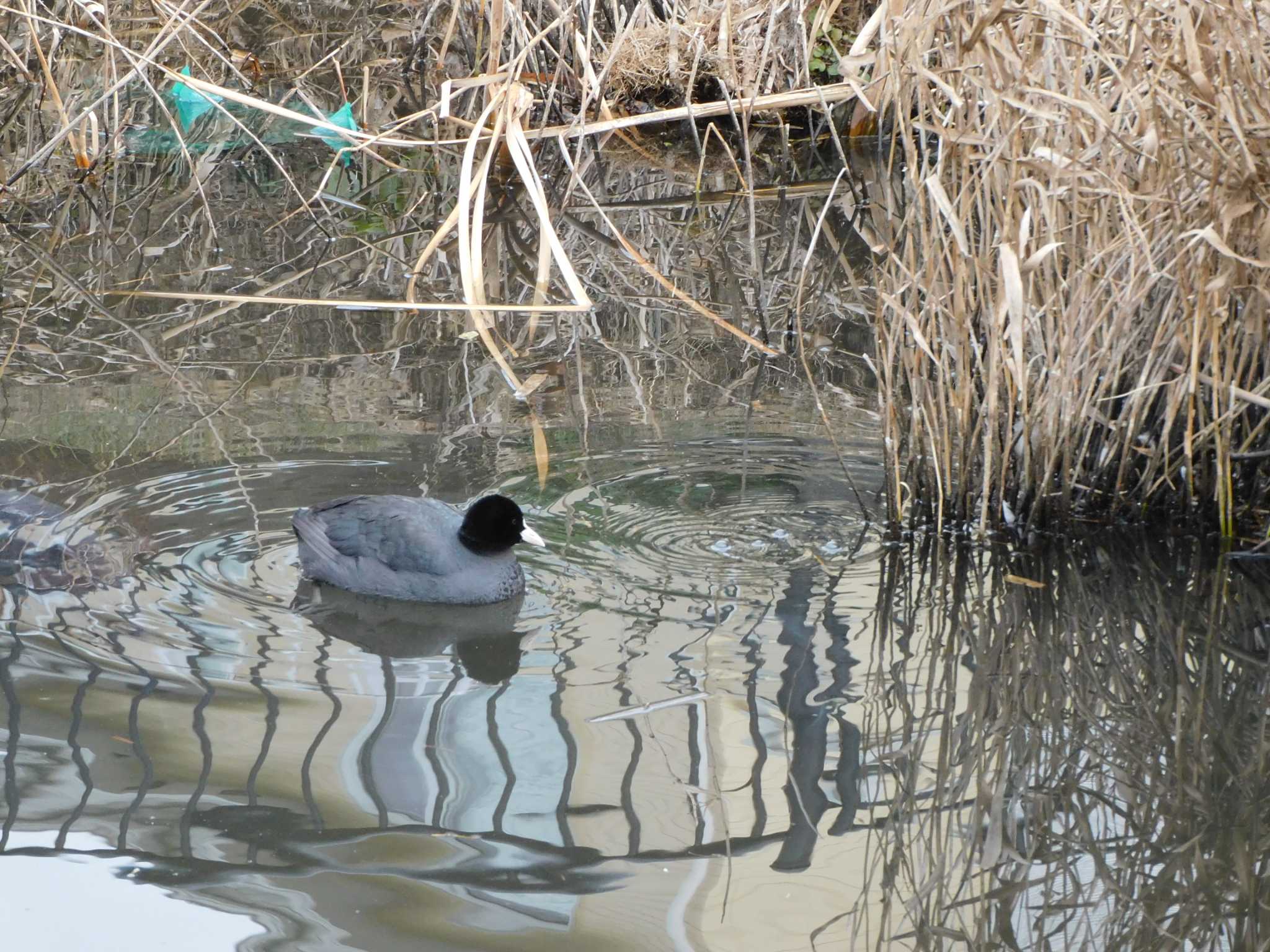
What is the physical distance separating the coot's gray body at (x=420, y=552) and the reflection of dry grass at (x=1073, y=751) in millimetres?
1058

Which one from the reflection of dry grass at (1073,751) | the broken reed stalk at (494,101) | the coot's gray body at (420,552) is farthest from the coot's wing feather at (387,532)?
the reflection of dry grass at (1073,751)

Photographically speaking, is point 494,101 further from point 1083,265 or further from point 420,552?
point 1083,265

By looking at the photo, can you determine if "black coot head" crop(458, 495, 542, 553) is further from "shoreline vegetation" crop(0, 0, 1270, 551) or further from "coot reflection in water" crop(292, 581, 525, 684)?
"shoreline vegetation" crop(0, 0, 1270, 551)

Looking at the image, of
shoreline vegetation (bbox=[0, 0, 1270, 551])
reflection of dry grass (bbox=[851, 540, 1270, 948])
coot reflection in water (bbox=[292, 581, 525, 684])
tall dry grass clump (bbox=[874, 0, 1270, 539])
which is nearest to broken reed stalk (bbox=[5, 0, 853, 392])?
shoreline vegetation (bbox=[0, 0, 1270, 551])

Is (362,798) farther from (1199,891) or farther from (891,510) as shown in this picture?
(891,510)

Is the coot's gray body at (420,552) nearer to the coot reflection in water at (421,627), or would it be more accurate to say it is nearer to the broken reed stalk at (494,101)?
the coot reflection in water at (421,627)

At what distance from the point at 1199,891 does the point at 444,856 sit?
1438 mm

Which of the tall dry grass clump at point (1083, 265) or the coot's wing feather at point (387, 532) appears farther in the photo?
the coot's wing feather at point (387, 532)

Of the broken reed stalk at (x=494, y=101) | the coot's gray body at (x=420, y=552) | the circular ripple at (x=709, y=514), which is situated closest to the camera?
the coot's gray body at (x=420, y=552)

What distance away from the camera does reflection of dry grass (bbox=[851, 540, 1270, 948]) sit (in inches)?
104

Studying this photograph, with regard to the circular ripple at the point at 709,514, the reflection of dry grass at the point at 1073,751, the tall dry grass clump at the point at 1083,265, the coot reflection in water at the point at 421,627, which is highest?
the tall dry grass clump at the point at 1083,265

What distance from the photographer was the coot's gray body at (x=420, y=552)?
397 centimetres

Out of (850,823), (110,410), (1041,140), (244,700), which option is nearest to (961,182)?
(1041,140)

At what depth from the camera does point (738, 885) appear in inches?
105
